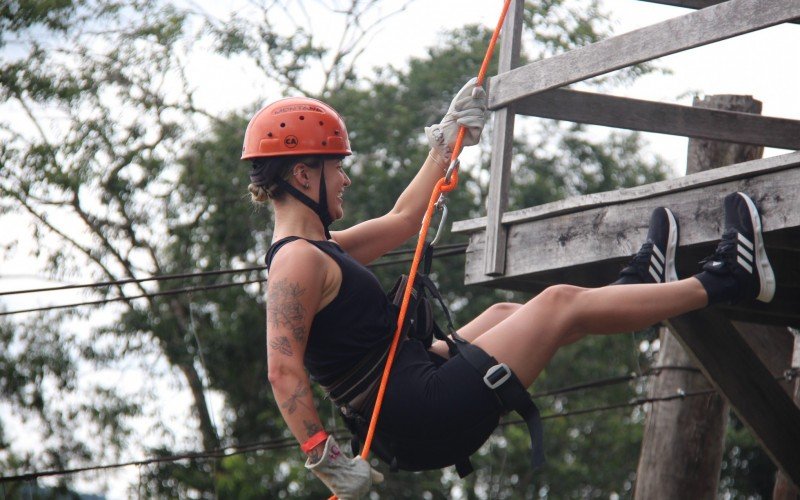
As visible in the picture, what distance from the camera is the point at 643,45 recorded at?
4.35 meters

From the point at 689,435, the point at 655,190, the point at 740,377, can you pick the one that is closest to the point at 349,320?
the point at 655,190

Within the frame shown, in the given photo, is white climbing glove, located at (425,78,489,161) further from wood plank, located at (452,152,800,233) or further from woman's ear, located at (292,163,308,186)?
woman's ear, located at (292,163,308,186)

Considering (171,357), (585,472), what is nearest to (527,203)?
(585,472)

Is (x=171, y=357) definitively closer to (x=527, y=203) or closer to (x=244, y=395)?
(x=244, y=395)

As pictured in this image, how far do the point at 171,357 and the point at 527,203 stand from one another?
445 centimetres

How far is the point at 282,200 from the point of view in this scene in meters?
4.06

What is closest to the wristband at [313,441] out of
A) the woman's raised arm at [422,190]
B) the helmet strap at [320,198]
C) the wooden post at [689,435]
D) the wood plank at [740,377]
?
the helmet strap at [320,198]

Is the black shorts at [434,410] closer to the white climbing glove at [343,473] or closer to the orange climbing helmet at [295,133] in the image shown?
the white climbing glove at [343,473]

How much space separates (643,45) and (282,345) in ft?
5.63

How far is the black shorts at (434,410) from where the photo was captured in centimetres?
381

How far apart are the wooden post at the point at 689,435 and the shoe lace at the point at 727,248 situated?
2.16 m

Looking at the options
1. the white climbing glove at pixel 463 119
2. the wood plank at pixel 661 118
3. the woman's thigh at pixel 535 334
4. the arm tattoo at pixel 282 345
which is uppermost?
the wood plank at pixel 661 118

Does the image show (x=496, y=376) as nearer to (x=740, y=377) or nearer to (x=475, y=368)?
(x=475, y=368)

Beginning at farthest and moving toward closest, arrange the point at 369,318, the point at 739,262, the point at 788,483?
the point at 788,483 < the point at 739,262 < the point at 369,318
